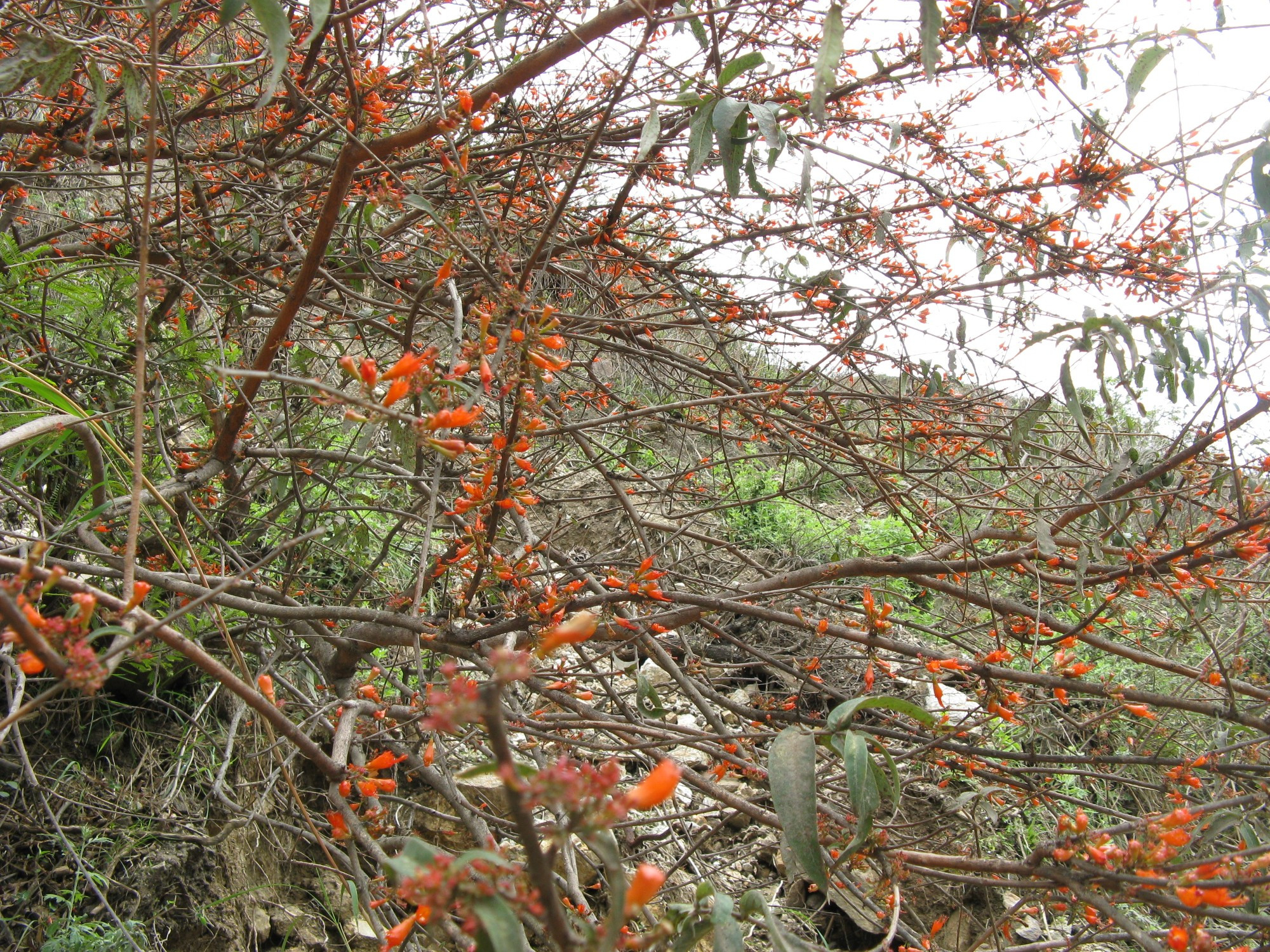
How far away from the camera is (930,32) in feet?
3.69

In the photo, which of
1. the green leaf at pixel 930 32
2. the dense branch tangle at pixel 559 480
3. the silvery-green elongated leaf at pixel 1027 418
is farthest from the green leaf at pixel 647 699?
the green leaf at pixel 930 32

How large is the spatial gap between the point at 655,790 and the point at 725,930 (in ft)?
1.12

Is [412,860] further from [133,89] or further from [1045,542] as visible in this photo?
[133,89]

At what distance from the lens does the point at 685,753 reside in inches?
138

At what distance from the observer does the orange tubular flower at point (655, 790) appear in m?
0.55

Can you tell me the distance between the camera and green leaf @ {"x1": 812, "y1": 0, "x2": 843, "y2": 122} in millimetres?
1069

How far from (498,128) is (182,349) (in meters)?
1.25

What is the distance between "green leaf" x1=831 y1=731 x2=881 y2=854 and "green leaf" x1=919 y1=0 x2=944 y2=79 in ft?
3.20

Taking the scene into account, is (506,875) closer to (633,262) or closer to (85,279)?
(633,262)

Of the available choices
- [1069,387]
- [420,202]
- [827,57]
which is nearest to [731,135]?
[827,57]

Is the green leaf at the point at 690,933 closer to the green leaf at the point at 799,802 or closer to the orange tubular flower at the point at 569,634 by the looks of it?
the green leaf at the point at 799,802

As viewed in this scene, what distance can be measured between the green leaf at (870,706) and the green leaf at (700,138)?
957 millimetres

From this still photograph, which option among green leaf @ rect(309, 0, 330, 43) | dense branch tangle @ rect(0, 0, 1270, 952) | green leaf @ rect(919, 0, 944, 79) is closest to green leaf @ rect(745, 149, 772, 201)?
dense branch tangle @ rect(0, 0, 1270, 952)

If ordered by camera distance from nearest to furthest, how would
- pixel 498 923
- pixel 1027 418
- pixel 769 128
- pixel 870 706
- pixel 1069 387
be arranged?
pixel 498 923 → pixel 870 706 → pixel 769 128 → pixel 1069 387 → pixel 1027 418
